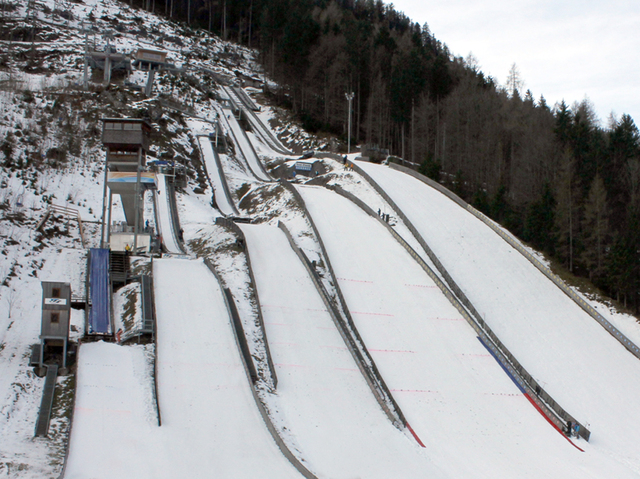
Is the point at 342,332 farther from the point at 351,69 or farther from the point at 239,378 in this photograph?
the point at 351,69

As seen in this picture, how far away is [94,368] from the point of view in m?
16.1

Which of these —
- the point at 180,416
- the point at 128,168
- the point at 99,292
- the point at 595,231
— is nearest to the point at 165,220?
the point at 128,168

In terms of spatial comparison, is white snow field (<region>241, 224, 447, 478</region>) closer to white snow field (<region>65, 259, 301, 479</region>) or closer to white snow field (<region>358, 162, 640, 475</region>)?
white snow field (<region>65, 259, 301, 479</region>)

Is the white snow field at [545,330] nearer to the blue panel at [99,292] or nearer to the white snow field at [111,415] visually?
the white snow field at [111,415]

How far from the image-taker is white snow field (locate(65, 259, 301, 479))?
1275 centimetres

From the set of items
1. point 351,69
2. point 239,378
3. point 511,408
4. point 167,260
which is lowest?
point 511,408

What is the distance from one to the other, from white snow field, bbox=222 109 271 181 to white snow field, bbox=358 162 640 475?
17.6m

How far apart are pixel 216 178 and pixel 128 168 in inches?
540

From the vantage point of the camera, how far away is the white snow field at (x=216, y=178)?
38.1 meters


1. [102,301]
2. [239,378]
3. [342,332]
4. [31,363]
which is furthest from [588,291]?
[31,363]

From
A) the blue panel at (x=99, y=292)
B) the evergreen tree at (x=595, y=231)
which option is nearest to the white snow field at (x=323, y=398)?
the blue panel at (x=99, y=292)

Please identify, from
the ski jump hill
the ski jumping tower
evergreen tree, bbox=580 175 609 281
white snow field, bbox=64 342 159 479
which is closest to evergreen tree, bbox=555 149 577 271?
evergreen tree, bbox=580 175 609 281

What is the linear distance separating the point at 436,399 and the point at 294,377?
4461mm

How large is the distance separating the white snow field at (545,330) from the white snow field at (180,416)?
10416 mm
